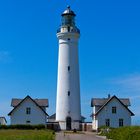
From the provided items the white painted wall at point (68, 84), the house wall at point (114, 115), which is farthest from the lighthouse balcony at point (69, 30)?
the house wall at point (114, 115)

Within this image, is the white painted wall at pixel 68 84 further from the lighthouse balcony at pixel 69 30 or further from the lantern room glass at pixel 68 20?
the lantern room glass at pixel 68 20

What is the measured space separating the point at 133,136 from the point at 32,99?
36684 millimetres

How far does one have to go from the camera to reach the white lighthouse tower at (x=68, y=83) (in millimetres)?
67625

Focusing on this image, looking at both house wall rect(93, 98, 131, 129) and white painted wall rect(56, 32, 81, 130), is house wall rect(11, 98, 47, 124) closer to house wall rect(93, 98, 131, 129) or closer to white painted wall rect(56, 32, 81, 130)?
white painted wall rect(56, 32, 81, 130)

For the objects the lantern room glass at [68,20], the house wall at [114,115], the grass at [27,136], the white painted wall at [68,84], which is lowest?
the grass at [27,136]

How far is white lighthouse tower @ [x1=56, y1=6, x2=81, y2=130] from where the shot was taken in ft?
222

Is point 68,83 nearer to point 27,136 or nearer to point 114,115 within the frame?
point 114,115

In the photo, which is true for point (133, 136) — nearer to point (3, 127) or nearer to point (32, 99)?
point (3, 127)

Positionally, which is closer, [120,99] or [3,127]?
[3,127]

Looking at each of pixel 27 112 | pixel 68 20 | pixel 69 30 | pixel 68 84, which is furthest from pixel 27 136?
pixel 68 20

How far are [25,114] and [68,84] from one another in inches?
320

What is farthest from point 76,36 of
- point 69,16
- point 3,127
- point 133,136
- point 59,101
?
point 133,136

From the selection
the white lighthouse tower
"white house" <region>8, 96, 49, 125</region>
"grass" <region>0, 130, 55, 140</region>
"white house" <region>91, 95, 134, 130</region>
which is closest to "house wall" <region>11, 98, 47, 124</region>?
"white house" <region>8, 96, 49, 125</region>

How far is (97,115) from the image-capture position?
233ft
